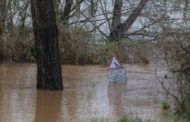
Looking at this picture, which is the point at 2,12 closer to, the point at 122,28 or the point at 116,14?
the point at 116,14

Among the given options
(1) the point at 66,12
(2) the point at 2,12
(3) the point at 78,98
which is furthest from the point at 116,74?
(2) the point at 2,12

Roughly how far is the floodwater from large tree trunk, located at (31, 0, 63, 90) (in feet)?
0.80

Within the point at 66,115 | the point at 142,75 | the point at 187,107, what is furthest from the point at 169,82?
the point at 142,75

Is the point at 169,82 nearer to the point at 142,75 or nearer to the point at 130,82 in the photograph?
the point at 130,82

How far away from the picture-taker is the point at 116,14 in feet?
60.7

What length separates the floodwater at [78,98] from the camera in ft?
31.8

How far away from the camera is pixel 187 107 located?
9.49m

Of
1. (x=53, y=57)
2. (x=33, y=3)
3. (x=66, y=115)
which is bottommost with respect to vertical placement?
(x=66, y=115)

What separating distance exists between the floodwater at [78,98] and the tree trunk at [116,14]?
3.03 meters

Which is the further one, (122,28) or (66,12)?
(122,28)

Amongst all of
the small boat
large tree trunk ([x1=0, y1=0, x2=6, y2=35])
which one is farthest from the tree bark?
the small boat

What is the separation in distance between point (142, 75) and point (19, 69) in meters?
3.16

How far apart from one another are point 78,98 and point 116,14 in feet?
24.6

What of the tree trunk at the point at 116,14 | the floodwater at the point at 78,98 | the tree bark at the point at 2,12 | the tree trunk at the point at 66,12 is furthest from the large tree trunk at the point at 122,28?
the tree bark at the point at 2,12
